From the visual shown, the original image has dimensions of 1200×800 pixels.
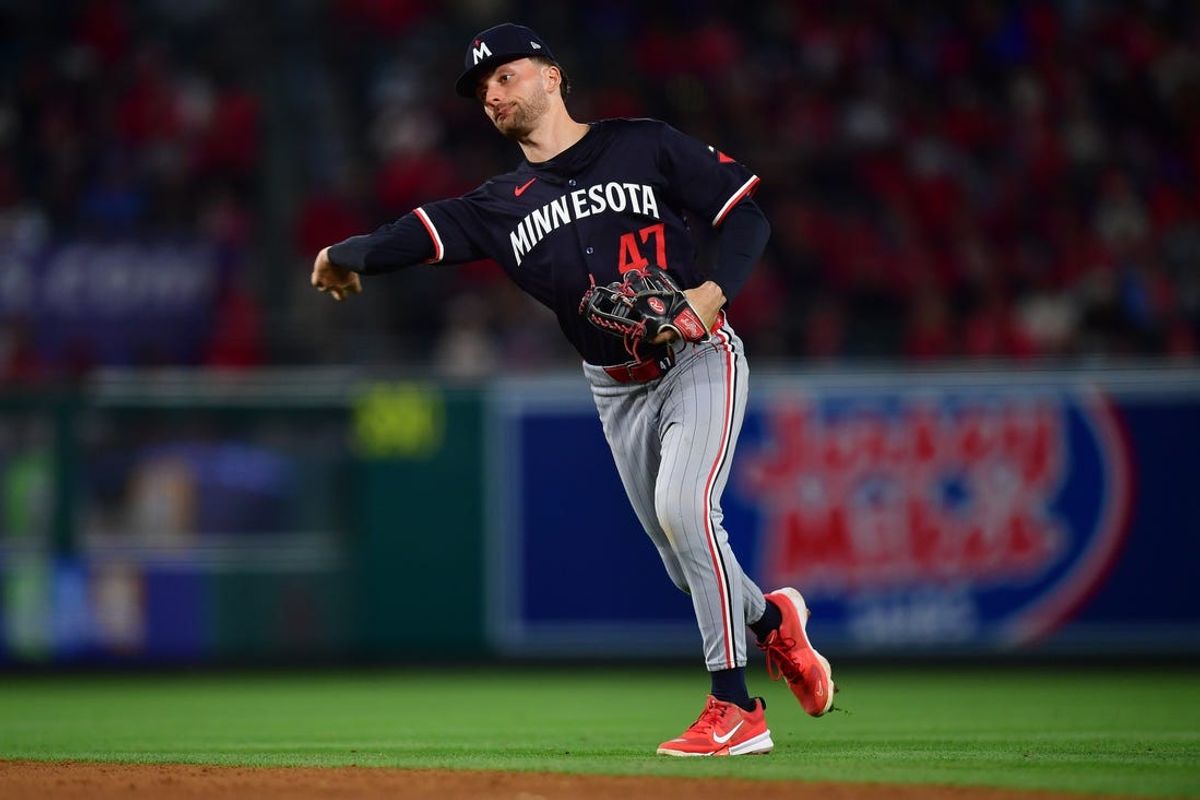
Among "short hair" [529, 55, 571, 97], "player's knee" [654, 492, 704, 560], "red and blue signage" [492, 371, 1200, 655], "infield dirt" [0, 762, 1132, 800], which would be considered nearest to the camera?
"infield dirt" [0, 762, 1132, 800]

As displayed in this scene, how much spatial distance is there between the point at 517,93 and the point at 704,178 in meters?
0.66

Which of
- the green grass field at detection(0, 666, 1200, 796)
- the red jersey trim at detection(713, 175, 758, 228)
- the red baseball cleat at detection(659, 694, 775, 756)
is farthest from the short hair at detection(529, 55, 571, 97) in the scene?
the green grass field at detection(0, 666, 1200, 796)

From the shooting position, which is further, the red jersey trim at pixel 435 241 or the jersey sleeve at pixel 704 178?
the red jersey trim at pixel 435 241

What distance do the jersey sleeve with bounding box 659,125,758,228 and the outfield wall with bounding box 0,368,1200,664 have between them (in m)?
5.19

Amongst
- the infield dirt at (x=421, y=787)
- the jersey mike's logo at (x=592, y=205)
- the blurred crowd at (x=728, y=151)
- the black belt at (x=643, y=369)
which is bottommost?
the infield dirt at (x=421, y=787)

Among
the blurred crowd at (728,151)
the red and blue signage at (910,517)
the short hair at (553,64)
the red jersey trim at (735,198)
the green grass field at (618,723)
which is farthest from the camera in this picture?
the blurred crowd at (728,151)

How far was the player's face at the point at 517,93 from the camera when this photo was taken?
16.6 ft

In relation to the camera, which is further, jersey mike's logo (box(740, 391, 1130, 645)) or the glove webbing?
jersey mike's logo (box(740, 391, 1130, 645))

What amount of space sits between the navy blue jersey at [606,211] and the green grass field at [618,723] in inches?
59.3

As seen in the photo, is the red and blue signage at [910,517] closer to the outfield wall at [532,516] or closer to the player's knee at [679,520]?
the outfield wall at [532,516]

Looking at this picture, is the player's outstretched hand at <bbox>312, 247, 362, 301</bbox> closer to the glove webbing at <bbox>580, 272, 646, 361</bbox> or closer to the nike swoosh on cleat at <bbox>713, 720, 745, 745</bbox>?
the glove webbing at <bbox>580, 272, 646, 361</bbox>

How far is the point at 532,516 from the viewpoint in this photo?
10.4 m

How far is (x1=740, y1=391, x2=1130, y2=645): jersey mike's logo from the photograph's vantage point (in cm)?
981

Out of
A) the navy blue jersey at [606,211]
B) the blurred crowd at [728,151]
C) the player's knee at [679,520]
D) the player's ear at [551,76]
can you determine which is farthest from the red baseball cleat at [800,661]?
the blurred crowd at [728,151]
